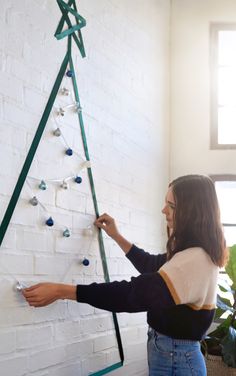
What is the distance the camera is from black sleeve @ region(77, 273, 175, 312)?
1.59 metres

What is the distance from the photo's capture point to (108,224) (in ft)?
6.95

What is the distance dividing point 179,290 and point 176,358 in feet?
0.88

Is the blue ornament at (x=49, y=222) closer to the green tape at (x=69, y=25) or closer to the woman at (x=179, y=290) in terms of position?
the woman at (x=179, y=290)

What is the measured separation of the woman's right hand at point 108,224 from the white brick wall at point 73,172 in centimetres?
6

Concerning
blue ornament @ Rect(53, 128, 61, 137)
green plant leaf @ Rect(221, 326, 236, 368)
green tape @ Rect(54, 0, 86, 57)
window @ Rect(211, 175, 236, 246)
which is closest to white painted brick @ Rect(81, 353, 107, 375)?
green plant leaf @ Rect(221, 326, 236, 368)

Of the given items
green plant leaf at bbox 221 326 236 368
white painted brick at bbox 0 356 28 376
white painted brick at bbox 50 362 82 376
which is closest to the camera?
white painted brick at bbox 0 356 28 376

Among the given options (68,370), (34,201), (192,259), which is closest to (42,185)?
(34,201)

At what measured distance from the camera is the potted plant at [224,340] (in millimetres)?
2553

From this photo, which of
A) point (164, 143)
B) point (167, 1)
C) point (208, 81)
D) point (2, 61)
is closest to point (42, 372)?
point (2, 61)

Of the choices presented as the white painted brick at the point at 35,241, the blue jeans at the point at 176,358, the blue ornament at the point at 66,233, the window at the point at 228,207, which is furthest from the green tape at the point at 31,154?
the window at the point at 228,207

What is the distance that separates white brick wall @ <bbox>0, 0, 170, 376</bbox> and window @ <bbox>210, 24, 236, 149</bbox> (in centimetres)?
51

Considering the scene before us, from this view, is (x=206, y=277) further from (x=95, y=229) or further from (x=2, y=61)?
(x=2, y=61)

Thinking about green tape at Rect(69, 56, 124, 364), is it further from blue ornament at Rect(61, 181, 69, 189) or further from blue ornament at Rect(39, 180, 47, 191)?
blue ornament at Rect(39, 180, 47, 191)

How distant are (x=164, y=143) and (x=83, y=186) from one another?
47.0 inches
